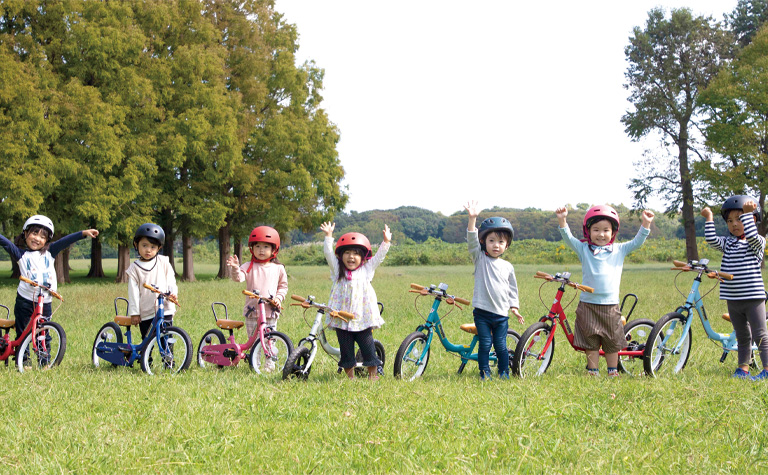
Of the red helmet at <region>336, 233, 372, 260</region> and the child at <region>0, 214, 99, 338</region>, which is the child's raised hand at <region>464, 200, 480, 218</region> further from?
the child at <region>0, 214, 99, 338</region>

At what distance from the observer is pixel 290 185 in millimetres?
26781

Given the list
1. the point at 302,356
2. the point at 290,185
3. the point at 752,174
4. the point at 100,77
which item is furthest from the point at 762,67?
the point at 302,356

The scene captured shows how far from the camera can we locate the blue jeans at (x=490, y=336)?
6199 mm

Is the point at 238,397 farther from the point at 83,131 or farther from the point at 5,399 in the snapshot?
the point at 83,131

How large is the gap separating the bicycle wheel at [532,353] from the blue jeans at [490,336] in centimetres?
13

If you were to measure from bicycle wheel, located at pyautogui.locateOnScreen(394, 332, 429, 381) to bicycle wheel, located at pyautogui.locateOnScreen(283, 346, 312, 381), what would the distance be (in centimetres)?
89

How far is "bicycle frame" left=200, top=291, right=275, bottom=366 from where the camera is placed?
6598mm

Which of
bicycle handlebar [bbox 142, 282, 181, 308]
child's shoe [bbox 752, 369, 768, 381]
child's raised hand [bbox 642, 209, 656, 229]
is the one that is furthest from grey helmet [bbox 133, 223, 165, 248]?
child's shoe [bbox 752, 369, 768, 381]

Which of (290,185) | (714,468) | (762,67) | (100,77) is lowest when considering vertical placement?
(714,468)

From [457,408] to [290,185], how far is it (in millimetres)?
22574

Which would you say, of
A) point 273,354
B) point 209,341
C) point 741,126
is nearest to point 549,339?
point 273,354

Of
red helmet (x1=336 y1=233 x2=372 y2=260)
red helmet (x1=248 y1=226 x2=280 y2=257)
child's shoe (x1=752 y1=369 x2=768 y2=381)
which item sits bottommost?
child's shoe (x1=752 y1=369 x2=768 y2=381)

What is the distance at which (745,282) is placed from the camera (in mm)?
6316

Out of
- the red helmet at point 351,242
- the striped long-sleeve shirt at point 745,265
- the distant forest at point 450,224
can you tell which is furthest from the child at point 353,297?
the distant forest at point 450,224
